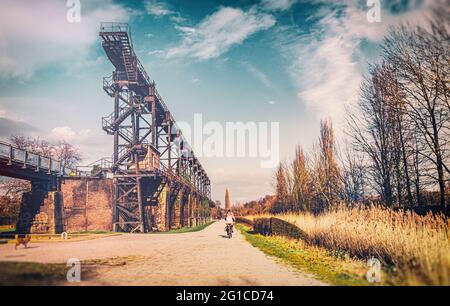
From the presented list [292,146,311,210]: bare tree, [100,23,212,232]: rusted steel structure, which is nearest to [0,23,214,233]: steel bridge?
[100,23,212,232]: rusted steel structure

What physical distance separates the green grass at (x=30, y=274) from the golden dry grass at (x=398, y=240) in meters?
6.73

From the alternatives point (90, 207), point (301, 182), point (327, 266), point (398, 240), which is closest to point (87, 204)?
point (90, 207)

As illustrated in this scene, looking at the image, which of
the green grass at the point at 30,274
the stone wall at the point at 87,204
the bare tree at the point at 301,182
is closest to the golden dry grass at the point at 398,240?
the green grass at the point at 30,274

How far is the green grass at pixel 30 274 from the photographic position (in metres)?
5.00

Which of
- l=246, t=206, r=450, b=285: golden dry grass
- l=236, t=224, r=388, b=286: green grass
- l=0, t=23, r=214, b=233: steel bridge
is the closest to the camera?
l=246, t=206, r=450, b=285: golden dry grass

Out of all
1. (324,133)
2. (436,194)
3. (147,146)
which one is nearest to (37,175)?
(147,146)

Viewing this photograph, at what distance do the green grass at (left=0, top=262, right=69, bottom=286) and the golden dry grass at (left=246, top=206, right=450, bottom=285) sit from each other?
265 inches

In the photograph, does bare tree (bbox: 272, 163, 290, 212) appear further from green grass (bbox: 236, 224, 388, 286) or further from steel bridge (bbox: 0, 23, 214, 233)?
green grass (bbox: 236, 224, 388, 286)

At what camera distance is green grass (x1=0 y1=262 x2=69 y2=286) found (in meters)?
5.00

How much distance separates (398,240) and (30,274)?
27.6ft
